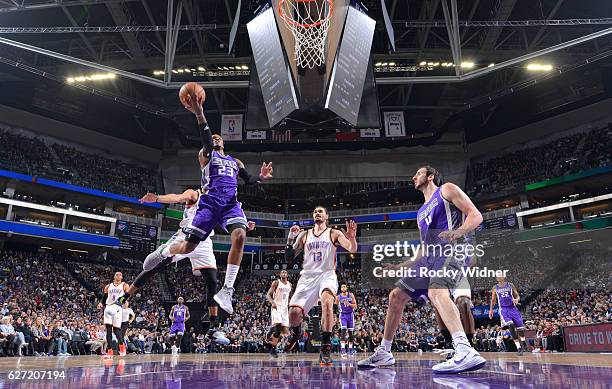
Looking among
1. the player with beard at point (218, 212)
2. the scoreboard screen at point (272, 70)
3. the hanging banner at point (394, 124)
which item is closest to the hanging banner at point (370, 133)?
the hanging banner at point (394, 124)

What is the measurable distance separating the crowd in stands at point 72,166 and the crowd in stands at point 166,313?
545cm

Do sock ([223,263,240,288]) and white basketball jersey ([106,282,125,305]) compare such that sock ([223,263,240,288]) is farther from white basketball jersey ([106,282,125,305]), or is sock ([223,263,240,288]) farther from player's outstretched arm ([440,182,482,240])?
white basketball jersey ([106,282,125,305])

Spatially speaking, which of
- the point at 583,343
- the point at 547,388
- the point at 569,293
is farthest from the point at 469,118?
the point at 547,388

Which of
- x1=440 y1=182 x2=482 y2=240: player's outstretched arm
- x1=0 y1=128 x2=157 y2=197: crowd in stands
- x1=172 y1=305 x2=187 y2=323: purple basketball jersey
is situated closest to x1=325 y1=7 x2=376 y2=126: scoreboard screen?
x1=172 y1=305 x2=187 y2=323: purple basketball jersey

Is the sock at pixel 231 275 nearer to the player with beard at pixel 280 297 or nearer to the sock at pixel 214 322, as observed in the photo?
the sock at pixel 214 322

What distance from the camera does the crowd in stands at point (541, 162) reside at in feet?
93.9

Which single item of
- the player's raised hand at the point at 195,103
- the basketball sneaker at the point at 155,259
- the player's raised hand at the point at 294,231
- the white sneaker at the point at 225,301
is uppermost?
the player's raised hand at the point at 195,103

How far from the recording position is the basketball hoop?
12297 millimetres

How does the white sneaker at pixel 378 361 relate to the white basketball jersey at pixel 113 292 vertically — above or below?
below

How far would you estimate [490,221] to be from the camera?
3177 centimetres

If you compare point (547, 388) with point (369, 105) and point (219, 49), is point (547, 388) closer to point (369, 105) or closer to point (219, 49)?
point (369, 105)

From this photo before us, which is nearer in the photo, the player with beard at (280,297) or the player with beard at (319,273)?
the player with beard at (319,273)

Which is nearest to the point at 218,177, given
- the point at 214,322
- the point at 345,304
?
the point at 214,322

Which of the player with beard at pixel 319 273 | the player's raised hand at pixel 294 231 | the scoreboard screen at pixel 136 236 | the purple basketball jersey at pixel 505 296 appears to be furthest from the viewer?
the scoreboard screen at pixel 136 236
